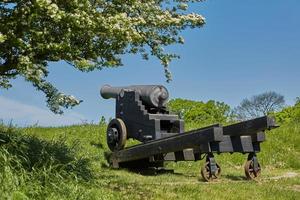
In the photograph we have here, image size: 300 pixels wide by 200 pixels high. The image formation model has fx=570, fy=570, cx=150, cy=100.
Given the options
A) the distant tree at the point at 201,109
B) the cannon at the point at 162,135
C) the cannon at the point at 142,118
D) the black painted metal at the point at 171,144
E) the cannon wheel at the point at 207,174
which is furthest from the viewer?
the distant tree at the point at 201,109

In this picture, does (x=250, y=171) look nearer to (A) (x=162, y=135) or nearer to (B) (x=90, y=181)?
(A) (x=162, y=135)

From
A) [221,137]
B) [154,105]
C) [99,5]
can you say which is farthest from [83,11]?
[154,105]

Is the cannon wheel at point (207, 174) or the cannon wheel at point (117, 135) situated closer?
the cannon wheel at point (207, 174)

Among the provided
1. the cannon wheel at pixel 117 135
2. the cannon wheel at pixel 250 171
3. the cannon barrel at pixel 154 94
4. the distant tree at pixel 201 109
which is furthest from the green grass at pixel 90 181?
the distant tree at pixel 201 109

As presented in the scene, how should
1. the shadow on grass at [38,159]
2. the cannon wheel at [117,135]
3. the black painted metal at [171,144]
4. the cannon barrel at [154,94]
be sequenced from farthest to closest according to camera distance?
the cannon wheel at [117,135] → the cannon barrel at [154,94] → the black painted metal at [171,144] → the shadow on grass at [38,159]

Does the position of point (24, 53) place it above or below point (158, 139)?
above

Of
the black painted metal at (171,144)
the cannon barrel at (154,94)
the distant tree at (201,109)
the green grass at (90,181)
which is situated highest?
the distant tree at (201,109)

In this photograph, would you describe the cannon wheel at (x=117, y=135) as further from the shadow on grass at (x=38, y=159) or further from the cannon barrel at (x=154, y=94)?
the shadow on grass at (x=38, y=159)

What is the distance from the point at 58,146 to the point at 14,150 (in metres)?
2.80

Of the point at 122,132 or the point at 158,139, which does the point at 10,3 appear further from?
the point at 122,132

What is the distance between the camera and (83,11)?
962 cm

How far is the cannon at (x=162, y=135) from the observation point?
13477mm

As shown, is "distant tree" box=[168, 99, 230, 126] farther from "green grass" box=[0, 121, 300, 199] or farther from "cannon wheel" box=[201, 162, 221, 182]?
"cannon wheel" box=[201, 162, 221, 182]

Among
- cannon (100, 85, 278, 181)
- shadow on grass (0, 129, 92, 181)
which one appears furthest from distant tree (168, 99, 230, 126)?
shadow on grass (0, 129, 92, 181)
